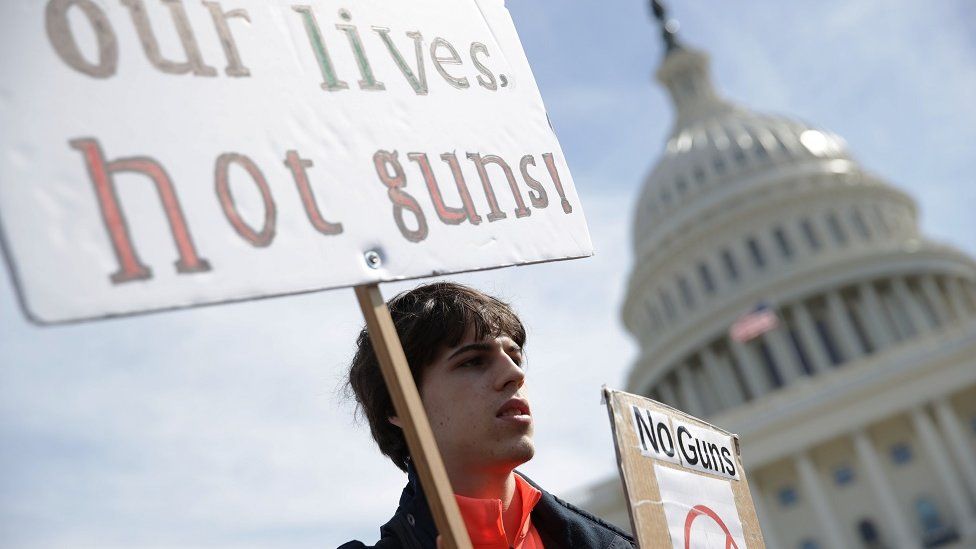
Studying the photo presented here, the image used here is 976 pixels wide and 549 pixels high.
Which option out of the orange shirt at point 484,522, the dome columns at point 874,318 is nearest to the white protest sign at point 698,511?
the orange shirt at point 484,522

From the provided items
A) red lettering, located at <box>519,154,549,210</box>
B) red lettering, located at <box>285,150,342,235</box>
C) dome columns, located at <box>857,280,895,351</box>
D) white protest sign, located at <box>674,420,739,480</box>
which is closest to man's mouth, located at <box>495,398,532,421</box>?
white protest sign, located at <box>674,420,739,480</box>

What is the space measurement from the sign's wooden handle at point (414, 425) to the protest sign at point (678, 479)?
0.38 meters

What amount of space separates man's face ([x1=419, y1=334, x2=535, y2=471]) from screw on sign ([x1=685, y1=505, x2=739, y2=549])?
401 millimetres

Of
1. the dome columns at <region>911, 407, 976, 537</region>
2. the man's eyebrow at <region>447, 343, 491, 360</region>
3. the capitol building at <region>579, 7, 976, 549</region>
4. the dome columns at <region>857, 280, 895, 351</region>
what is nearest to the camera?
the man's eyebrow at <region>447, 343, 491, 360</region>

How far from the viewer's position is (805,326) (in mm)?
59406

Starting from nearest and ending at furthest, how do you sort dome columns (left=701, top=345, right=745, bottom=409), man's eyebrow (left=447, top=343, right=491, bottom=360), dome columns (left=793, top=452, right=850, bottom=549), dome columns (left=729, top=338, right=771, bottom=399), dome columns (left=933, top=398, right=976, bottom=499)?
1. man's eyebrow (left=447, top=343, right=491, bottom=360)
2. dome columns (left=933, top=398, right=976, bottom=499)
3. dome columns (left=793, top=452, right=850, bottom=549)
4. dome columns (left=729, top=338, right=771, bottom=399)
5. dome columns (left=701, top=345, right=745, bottom=409)

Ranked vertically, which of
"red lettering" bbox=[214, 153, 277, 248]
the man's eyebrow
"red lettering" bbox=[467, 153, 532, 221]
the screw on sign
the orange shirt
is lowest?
the screw on sign

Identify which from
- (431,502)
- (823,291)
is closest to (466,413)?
(431,502)

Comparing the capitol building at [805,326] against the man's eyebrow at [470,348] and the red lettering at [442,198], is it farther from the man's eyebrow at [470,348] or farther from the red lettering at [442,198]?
the red lettering at [442,198]

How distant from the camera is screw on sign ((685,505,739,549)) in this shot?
9.41 feet

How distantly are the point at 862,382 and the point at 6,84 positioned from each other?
1840 inches

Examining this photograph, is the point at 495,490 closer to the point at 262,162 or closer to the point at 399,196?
the point at 399,196

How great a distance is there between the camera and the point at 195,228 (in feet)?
7.79

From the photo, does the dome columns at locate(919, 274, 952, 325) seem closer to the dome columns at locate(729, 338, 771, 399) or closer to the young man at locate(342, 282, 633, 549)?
the dome columns at locate(729, 338, 771, 399)
